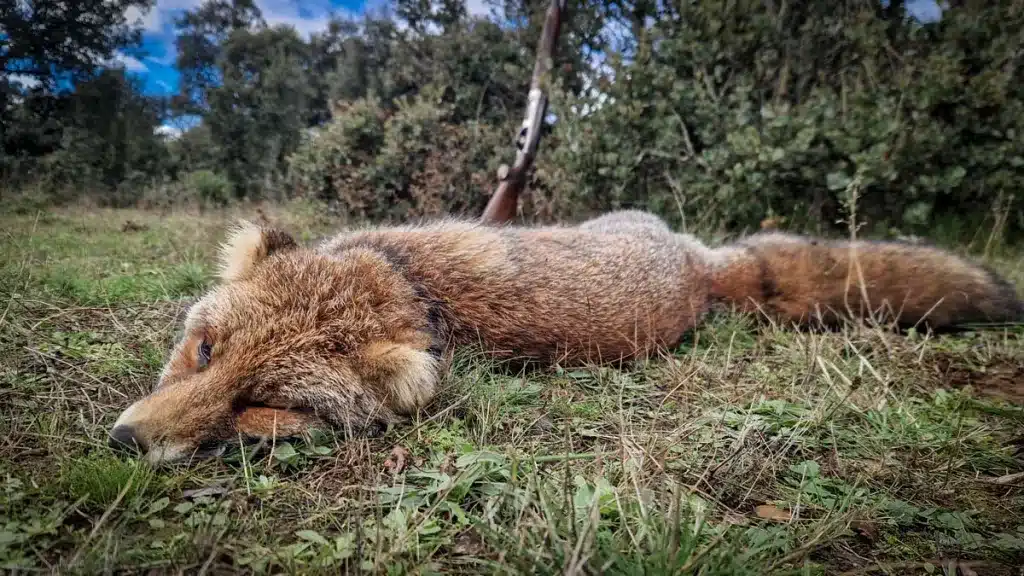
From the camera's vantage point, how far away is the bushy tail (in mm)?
3693

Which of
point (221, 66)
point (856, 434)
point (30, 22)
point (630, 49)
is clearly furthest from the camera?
point (630, 49)

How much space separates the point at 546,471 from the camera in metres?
1.94

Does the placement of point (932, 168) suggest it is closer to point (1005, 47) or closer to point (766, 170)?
point (1005, 47)

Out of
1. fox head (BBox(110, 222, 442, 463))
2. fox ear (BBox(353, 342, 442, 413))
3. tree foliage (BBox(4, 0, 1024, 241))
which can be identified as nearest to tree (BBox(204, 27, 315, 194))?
tree foliage (BBox(4, 0, 1024, 241))

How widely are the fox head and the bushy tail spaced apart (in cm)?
277

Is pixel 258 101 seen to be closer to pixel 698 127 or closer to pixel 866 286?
pixel 698 127

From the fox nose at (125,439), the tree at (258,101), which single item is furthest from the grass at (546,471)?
the tree at (258,101)

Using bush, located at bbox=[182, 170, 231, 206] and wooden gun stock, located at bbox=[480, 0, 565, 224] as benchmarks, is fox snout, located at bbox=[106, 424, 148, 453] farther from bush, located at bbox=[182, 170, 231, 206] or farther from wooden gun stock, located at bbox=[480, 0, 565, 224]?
bush, located at bbox=[182, 170, 231, 206]

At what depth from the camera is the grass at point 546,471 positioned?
4.67 feet

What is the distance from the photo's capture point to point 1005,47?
581 cm

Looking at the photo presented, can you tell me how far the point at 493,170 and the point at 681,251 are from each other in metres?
6.00

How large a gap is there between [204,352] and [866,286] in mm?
4455

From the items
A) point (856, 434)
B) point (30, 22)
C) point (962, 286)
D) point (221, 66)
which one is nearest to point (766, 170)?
point (962, 286)

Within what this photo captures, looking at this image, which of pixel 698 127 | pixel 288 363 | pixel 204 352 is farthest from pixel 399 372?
pixel 698 127
